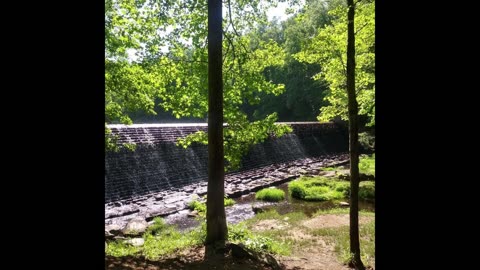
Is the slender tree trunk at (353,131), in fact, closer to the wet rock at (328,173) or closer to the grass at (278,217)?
the grass at (278,217)

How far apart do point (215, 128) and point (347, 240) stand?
17.0 feet

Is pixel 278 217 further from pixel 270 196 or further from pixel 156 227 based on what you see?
pixel 156 227

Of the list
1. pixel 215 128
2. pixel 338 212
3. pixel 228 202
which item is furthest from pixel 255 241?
pixel 228 202

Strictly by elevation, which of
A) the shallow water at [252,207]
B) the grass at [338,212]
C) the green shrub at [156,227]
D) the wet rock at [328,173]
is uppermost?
the wet rock at [328,173]

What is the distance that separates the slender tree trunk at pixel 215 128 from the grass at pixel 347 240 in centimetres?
303

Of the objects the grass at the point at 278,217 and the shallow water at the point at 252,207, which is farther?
the shallow water at the point at 252,207

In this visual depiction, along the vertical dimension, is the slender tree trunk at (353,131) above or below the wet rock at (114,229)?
above

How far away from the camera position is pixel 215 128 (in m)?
8.52

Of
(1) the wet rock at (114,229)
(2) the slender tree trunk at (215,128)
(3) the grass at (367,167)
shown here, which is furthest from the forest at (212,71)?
(3) the grass at (367,167)

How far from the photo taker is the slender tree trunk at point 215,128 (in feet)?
27.8

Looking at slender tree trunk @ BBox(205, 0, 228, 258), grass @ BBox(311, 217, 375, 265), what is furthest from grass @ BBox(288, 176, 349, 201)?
slender tree trunk @ BBox(205, 0, 228, 258)

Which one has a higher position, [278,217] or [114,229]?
[114,229]
